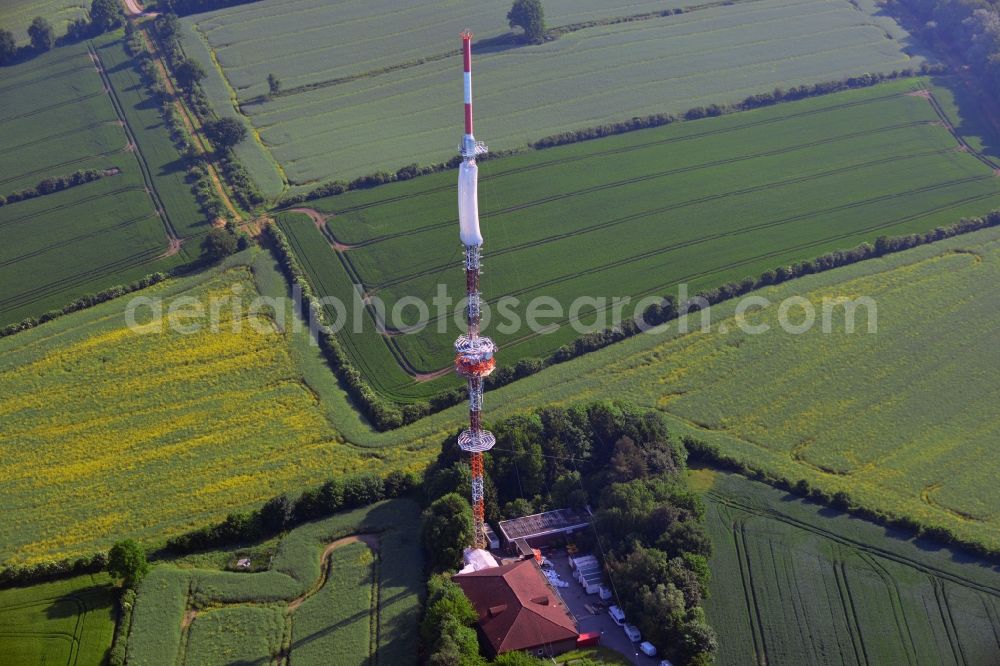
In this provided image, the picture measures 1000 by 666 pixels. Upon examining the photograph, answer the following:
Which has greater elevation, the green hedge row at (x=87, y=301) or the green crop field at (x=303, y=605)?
the green hedge row at (x=87, y=301)

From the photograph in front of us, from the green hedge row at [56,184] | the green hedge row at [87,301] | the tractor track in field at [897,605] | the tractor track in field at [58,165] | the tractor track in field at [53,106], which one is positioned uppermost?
the tractor track in field at [53,106]

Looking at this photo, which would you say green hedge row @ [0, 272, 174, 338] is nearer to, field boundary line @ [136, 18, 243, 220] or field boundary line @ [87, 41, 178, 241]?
field boundary line @ [87, 41, 178, 241]

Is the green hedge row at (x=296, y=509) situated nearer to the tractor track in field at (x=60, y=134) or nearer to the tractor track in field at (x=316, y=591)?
the tractor track in field at (x=316, y=591)

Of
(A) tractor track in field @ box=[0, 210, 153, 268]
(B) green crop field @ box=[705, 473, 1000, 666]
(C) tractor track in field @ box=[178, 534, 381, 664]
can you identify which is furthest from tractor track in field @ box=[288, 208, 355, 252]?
(B) green crop field @ box=[705, 473, 1000, 666]

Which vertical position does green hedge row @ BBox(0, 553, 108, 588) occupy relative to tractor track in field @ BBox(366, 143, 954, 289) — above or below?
below

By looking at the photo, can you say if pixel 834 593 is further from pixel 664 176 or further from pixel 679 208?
pixel 664 176

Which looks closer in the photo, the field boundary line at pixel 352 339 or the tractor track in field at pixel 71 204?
the field boundary line at pixel 352 339

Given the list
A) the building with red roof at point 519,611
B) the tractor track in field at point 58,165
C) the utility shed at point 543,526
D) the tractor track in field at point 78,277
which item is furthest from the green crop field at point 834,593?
the tractor track in field at point 58,165
